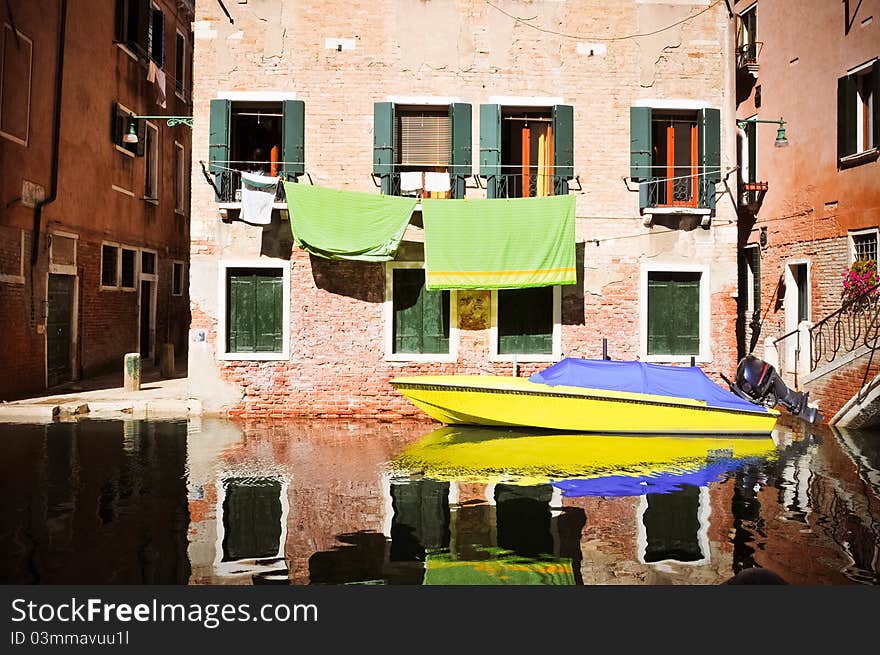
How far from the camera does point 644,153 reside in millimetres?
13625

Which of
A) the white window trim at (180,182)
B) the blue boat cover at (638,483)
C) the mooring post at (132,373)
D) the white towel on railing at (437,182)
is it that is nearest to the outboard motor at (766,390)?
the blue boat cover at (638,483)

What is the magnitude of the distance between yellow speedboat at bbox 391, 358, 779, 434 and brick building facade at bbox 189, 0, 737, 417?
146 cm

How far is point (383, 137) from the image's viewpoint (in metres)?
13.4

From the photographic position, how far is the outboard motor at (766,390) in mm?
13344

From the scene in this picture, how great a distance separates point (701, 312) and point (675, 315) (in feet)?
1.58

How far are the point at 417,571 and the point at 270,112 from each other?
10.1 m

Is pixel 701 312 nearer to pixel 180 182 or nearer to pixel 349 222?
pixel 349 222

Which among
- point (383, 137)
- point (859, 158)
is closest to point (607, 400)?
point (383, 137)

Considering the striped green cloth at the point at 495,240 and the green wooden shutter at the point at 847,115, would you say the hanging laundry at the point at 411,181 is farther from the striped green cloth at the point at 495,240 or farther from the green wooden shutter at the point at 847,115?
the green wooden shutter at the point at 847,115

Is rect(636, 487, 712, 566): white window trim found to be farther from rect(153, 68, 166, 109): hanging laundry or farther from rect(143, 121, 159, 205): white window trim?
rect(143, 121, 159, 205): white window trim

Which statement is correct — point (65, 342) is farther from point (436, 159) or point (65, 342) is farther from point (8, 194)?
point (436, 159)

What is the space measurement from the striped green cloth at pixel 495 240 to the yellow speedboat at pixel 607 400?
171 cm

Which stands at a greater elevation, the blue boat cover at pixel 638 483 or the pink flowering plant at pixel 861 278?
the pink flowering plant at pixel 861 278

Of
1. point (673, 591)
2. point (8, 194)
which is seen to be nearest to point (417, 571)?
point (673, 591)
